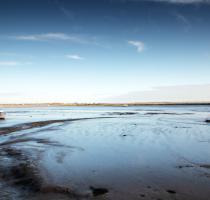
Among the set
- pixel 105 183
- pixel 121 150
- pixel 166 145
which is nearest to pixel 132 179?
Answer: pixel 105 183

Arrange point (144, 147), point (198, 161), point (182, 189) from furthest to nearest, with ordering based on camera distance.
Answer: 1. point (144, 147)
2. point (198, 161)
3. point (182, 189)

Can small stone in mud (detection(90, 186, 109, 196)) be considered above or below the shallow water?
above

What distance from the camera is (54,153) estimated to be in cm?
938

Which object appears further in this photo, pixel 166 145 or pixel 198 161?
pixel 166 145

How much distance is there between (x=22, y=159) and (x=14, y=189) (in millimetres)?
3205

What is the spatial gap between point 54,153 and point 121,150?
9.97 ft

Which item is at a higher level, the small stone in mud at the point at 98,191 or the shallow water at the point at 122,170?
the small stone in mud at the point at 98,191

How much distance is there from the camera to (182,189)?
208 inches

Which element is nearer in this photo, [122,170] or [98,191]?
[98,191]

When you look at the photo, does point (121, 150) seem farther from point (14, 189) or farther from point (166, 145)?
point (14, 189)

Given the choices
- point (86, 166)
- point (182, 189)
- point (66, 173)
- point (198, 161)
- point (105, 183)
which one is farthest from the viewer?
point (198, 161)

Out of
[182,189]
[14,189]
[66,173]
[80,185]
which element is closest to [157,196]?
[182,189]

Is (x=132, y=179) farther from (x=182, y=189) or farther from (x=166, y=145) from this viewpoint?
(x=166, y=145)

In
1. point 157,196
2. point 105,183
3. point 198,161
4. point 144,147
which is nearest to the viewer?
point 157,196
